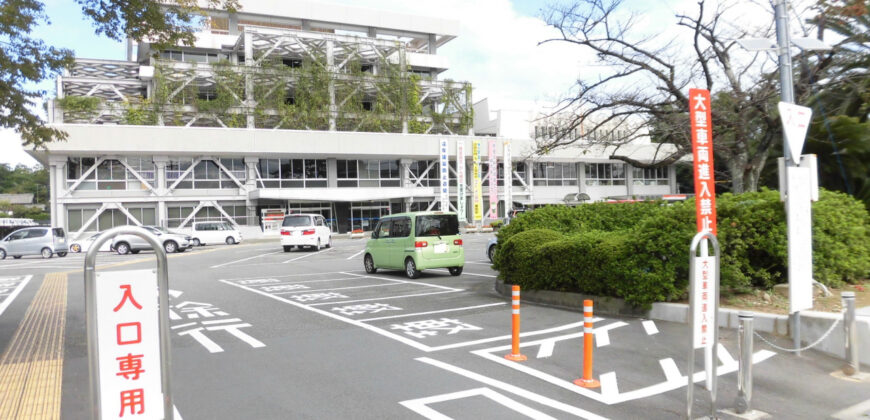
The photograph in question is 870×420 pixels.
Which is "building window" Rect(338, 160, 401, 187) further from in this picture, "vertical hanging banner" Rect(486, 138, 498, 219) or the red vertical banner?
the red vertical banner

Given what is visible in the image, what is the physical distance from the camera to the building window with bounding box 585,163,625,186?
178 ft

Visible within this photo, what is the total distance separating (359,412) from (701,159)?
5212 millimetres

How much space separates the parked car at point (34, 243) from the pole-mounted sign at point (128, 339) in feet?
99.9

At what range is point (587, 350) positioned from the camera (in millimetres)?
5633

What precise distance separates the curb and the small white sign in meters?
1.92

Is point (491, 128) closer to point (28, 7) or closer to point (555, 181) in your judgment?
point (555, 181)

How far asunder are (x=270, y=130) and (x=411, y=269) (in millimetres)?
29065

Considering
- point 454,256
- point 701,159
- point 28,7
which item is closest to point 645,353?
point 701,159

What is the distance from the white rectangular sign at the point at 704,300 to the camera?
491 cm

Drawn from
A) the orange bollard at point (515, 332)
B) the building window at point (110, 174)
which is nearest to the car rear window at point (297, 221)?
the building window at point (110, 174)

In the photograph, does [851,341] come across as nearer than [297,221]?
Yes

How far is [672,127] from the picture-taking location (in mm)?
11914

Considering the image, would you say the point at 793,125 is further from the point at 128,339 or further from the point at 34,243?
the point at 34,243

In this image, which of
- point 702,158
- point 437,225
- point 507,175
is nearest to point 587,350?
point 702,158
